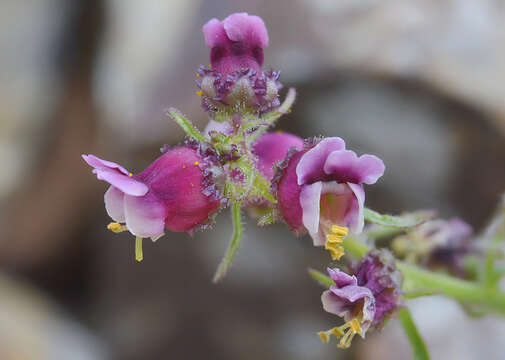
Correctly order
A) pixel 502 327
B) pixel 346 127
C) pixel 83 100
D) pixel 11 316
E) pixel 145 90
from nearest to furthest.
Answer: pixel 502 327 < pixel 346 127 < pixel 145 90 < pixel 11 316 < pixel 83 100

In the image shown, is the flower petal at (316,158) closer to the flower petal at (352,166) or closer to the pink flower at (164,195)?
the flower petal at (352,166)

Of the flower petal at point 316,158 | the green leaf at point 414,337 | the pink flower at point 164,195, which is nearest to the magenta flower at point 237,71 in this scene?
the pink flower at point 164,195

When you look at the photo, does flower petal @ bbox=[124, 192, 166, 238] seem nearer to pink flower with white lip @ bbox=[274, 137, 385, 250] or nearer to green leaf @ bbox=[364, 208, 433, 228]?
pink flower with white lip @ bbox=[274, 137, 385, 250]

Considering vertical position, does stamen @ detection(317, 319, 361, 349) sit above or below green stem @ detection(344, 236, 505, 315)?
above

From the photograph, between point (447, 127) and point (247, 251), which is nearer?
point (447, 127)

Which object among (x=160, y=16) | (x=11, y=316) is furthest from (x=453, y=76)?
(x=11, y=316)

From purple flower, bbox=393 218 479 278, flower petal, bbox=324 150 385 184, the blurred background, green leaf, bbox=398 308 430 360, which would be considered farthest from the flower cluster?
the blurred background

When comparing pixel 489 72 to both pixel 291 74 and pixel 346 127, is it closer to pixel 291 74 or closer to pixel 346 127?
pixel 346 127
